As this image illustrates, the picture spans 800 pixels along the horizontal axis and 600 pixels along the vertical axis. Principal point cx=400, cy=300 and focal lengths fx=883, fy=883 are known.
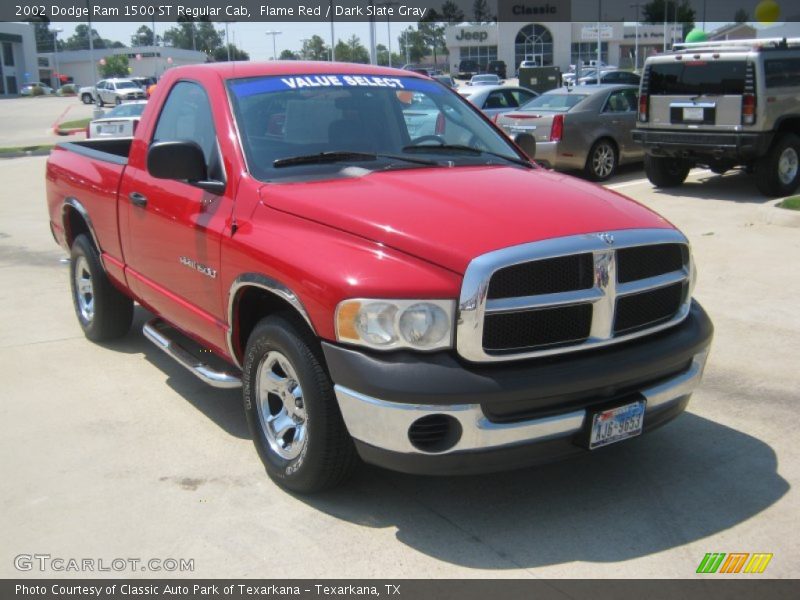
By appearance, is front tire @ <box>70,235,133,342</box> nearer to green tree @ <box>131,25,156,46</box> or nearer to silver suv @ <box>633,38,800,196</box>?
silver suv @ <box>633,38,800,196</box>

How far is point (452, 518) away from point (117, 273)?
121 inches

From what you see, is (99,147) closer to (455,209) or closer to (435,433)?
(455,209)

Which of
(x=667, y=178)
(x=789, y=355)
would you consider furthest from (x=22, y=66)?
(x=789, y=355)

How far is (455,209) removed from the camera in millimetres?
3822

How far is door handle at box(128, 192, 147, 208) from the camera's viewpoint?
521 centimetres

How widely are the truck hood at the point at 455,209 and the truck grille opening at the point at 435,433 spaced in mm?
592

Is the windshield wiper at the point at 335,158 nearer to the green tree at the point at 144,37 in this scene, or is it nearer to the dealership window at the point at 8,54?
the dealership window at the point at 8,54

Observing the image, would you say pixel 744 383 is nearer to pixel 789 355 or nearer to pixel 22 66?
pixel 789 355

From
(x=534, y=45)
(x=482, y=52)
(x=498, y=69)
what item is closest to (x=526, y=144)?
(x=498, y=69)

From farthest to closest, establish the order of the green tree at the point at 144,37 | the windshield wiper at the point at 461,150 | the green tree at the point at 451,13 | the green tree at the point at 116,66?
the green tree at the point at 144,37 < the green tree at the point at 451,13 < the green tree at the point at 116,66 < the windshield wiper at the point at 461,150

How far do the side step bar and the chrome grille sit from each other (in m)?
1.56

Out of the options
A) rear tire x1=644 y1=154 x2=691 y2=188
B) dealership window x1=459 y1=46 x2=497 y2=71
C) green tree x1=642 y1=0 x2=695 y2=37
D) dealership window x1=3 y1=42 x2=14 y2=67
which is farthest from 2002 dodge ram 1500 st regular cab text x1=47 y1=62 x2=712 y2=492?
dealership window x1=3 y1=42 x2=14 y2=67

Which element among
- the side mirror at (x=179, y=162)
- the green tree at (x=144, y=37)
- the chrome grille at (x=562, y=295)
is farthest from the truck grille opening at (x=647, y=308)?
the green tree at (x=144, y=37)

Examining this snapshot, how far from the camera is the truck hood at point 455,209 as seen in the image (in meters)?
3.58
